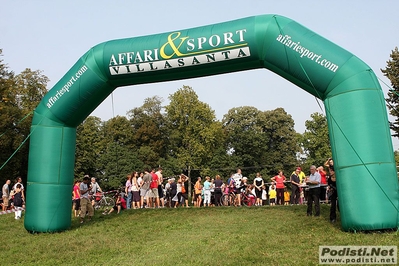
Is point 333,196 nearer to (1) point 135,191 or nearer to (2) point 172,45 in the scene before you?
(2) point 172,45

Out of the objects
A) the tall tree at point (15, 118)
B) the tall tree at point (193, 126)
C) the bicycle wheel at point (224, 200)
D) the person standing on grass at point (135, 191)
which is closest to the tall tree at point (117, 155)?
the tall tree at point (193, 126)

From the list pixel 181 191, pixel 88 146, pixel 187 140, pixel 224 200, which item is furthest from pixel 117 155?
pixel 224 200

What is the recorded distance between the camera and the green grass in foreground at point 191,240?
7625 mm

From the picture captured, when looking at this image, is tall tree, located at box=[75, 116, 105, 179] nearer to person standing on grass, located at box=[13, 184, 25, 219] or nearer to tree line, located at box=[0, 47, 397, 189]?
tree line, located at box=[0, 47, 397, 189]

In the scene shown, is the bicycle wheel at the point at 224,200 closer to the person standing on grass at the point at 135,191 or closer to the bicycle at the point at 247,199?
the bicycle at the point at 247,199

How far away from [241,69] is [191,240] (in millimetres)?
4577

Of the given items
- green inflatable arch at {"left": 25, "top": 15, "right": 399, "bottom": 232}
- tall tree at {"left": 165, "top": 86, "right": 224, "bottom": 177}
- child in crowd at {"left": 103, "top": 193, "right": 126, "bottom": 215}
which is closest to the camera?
green inflatable arch at {"left": 25, "top": 15, "right": 399, "bottom": 232}

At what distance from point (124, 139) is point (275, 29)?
141 ft

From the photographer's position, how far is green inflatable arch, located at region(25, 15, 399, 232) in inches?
341

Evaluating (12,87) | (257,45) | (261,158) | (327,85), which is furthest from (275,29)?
(261,158)

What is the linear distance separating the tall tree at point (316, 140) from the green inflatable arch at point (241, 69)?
1543 inches

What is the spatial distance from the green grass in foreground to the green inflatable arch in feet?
2.45

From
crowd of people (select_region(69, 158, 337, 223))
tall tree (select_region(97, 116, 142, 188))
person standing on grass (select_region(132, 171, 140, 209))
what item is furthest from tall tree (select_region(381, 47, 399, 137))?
tall tree (select_region(97, 116, 142, 188))

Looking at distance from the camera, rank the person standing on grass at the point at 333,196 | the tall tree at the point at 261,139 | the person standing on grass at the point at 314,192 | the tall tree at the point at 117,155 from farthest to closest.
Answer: the tall tree at the point at 261,139 → the tall tree at the point at 117,155 → the person standing on grass at the point at 314,192 → the person standing on grass at the point at 333,196
